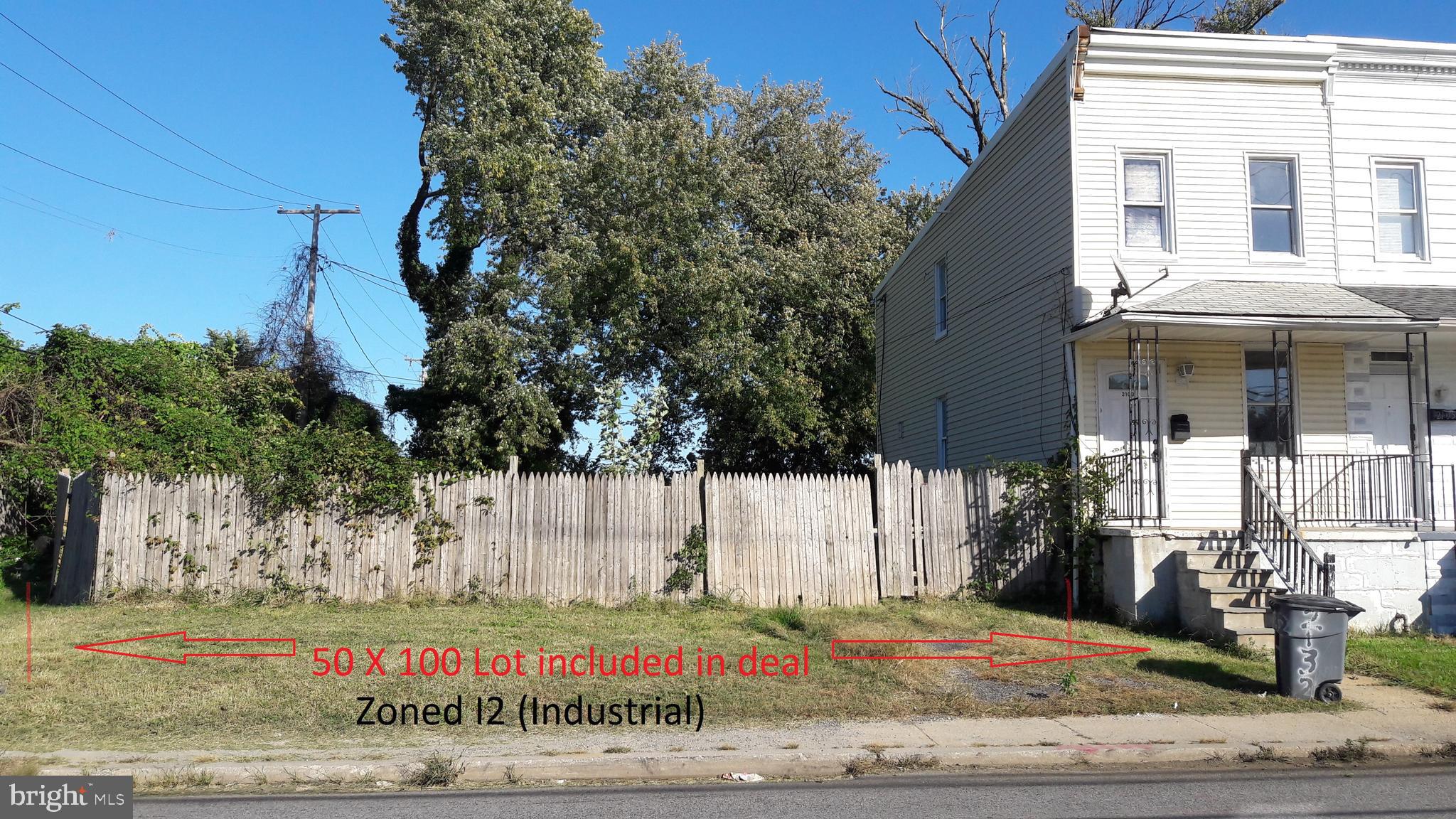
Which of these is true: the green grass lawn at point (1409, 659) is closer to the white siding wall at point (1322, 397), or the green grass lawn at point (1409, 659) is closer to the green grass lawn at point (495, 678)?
the green grass lawn at point (495, 678)

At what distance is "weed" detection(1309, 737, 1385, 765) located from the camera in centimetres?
746

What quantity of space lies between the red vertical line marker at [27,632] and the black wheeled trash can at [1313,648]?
11.7m

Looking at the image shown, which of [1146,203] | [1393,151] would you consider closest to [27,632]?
[1146,203]

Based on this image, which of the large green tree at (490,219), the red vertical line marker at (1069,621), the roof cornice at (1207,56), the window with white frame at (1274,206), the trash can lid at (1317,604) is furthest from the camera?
the large green tree at (490,219)

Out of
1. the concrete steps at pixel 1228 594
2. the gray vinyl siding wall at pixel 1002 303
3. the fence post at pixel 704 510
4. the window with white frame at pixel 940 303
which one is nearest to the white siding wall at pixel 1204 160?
the gray vinyl siding wall at pixel 1002 303

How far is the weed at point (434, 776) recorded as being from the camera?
6770mm

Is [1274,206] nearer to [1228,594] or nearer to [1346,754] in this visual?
[1228,594]

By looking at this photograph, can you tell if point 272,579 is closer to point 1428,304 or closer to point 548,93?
point 548,93

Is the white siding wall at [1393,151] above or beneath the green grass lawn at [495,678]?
above

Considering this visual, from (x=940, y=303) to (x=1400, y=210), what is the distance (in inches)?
313

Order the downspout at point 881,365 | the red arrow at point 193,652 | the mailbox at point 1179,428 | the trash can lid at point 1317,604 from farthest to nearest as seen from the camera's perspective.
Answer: the downspout at point 881,365 < the mailbox at point 1179,428 < the red arrow at point 193,652 < the trash can lid at point 1317,604

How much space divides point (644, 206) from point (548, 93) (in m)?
3.63

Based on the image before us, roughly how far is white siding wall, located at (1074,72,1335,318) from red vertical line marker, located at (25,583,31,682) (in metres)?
13.7

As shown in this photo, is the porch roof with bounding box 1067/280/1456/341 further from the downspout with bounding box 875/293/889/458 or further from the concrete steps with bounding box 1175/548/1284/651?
the downspout with bounding box 875/293/889/458
